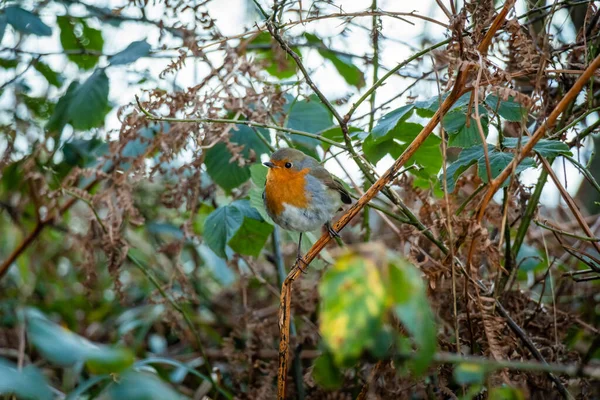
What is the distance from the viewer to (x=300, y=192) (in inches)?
97.1

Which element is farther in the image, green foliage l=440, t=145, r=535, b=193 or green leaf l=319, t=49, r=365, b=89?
green leaf l=319, t=49, r=365, b=89

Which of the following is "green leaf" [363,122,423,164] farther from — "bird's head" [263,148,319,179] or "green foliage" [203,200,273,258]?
"green foliage" [203,200,273,258]

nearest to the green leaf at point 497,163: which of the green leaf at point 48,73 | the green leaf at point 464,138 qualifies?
the green leaf at point 464,138

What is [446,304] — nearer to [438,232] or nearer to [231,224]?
[438,232]

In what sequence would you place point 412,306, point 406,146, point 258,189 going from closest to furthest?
point 412,306 → point 406,146 → point 258,189

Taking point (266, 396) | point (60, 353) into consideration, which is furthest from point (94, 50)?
point (60, 353)

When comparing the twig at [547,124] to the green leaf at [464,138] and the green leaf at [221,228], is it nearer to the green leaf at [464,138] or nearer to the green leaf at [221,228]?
the green leaf at [464,138]

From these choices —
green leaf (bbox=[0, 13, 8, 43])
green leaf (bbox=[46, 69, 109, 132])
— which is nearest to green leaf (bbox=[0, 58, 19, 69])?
green leaf (bbox=[0, 13, 8, 43])

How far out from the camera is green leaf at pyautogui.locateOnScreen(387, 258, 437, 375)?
76cm

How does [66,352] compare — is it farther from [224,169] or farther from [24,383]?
[224,169]

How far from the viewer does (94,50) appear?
11.0 feet

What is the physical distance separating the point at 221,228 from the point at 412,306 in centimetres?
148

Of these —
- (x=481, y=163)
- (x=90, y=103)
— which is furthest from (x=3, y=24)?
(x=481, y=163)

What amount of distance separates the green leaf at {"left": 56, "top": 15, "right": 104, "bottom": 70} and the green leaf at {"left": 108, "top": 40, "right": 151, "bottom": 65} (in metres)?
0.60
